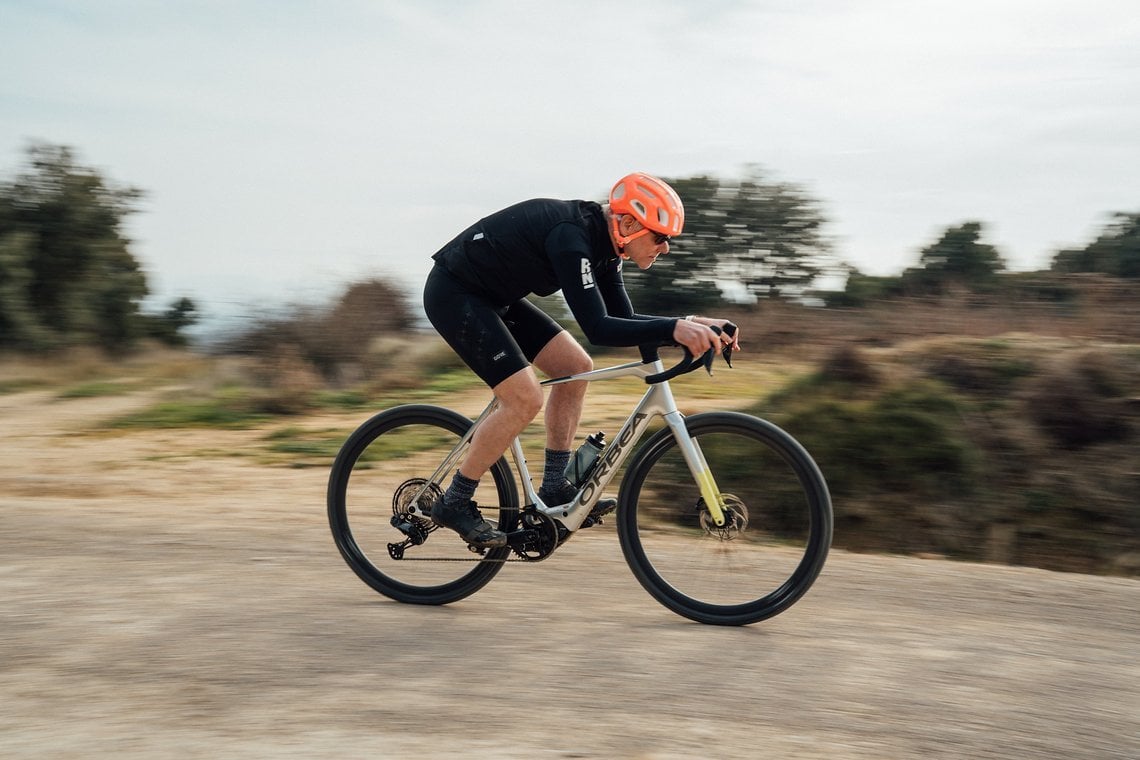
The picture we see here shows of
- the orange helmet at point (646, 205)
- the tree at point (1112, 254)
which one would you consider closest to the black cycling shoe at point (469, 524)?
the orange helmet at point (646, 205)

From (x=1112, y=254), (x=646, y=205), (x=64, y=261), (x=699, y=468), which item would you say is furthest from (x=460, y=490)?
(x=64, y=261)

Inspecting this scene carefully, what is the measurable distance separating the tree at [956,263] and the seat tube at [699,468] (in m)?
9.14

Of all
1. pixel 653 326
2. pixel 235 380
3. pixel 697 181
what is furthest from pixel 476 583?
pixel 697 181

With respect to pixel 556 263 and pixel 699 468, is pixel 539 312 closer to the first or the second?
pixel 556 263

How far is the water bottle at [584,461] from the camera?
16.5 ft

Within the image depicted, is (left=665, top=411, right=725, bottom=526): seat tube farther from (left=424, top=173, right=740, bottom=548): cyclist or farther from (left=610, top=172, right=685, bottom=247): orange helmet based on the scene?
(left=610, top=172, right=685, bottom=247): orange helmet

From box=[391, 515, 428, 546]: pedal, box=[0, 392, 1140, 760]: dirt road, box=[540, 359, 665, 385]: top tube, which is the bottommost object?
box=[0, 392, 1140, 760]: dirt road

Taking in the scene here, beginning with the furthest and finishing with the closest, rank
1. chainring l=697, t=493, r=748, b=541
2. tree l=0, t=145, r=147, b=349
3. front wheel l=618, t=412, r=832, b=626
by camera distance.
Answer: tree l=0, t=145, r=147, b=349 < chainring l=697, t=493, r=748, b=541 < front wheel l=618, t=412, r=832, b=626

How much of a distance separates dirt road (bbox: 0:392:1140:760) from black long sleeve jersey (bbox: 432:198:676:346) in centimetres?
140

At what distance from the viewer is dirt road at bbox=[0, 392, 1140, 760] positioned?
3719 mm

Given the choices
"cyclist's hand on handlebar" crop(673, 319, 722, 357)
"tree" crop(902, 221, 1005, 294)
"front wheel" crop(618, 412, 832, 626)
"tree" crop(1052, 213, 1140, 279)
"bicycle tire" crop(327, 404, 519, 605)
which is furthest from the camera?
"tree" crop(902, 221, 1005, 294)

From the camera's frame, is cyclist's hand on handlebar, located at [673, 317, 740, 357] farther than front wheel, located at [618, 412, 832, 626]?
No

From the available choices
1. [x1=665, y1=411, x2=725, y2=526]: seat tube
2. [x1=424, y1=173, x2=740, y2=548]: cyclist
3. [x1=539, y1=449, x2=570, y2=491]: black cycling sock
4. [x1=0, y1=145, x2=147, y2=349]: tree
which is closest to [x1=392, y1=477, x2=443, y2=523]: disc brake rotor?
[x1=424, y1=173, x2=740, y2=548]: cyclist

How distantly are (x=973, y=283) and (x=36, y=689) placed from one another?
12.2 metres
